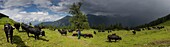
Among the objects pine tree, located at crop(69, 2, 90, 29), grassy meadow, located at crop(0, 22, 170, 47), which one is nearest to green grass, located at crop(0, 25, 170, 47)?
grassy meadow, located at crop(0, 22, 170, 47)

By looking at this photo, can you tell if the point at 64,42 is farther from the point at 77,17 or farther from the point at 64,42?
the point at 77,17

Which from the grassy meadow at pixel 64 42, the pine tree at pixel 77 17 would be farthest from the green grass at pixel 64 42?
the pine tree at pixel 77 17

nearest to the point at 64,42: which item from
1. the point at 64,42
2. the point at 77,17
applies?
the point at 64,42

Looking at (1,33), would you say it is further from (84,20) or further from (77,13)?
(84,20)

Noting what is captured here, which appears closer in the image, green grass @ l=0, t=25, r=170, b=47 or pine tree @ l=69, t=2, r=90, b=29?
green grass @ l=0, t=25, r=170, b=47

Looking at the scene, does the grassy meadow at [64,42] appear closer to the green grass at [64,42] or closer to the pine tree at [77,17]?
the green grass at [64,42]

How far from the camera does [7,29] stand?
27266 mm

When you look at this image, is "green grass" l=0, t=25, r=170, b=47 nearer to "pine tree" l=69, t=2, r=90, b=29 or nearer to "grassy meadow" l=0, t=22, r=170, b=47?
"grassy meadow" l=0, t=22, r=170, b=47

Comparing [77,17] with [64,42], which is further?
[77,17]

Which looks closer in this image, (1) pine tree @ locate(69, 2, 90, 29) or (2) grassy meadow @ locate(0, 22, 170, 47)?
(2) grassy meadow @ locate(0, 22, 170, 47)

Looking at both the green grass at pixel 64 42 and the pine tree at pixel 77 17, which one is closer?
the green grass at pixel 64 42

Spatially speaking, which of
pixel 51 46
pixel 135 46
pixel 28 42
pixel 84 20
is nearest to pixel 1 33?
pixel 28 42

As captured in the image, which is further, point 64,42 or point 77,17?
point 77,17

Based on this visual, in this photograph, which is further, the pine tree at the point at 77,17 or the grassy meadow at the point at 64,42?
the pine tree at the point at 77,17
